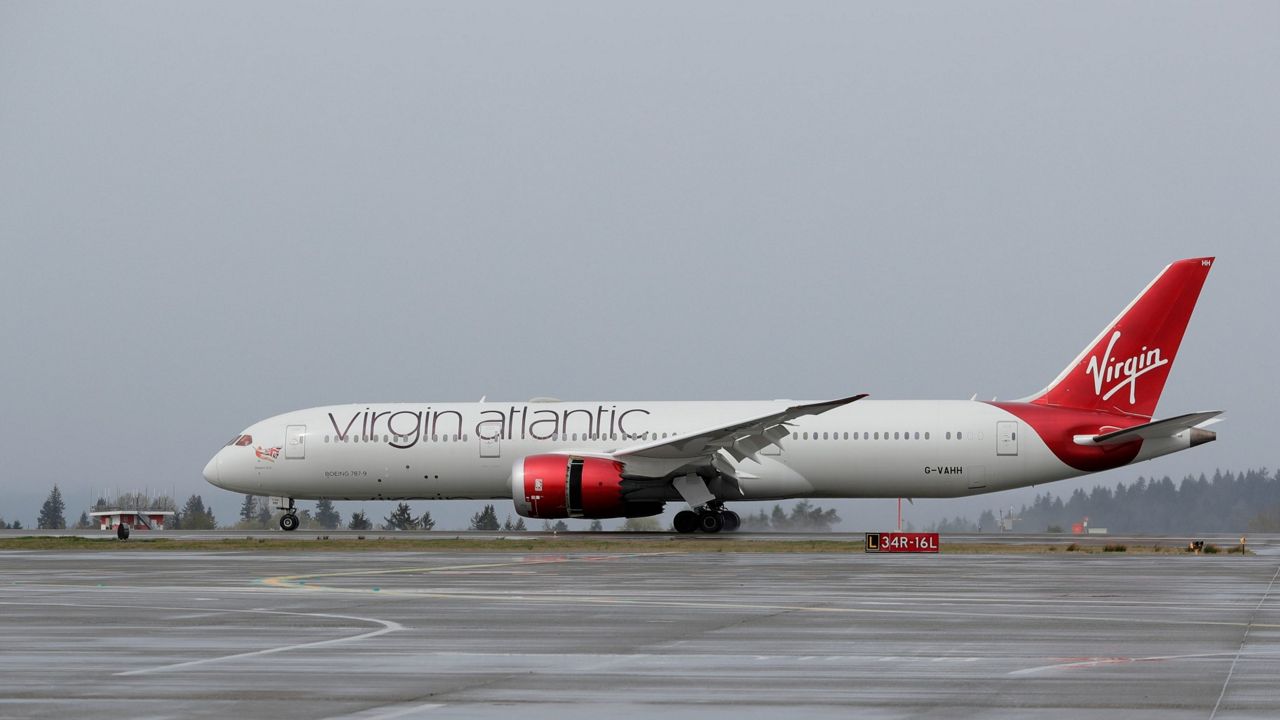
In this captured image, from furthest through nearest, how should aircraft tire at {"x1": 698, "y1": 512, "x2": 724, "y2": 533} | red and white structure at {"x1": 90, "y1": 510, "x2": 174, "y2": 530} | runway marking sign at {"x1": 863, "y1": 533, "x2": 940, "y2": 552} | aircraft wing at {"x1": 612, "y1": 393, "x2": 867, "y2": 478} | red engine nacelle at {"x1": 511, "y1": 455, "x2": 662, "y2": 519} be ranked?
1. red and white structure at {"x1": 90, "y1": 510, "x2": 174, "y2": 530}
2. aircraft tire at {"x1": 698, "y1": 512, "x2": 724, "y2": 533}
3. red engine nacelle at {"x1": 511, "y1": 455, "x2": 662, "y2": 519}
4. aircraft wing at {"x1": 612, "y1": 393, "x2": 867, "y2": 478}
5. runway marking sign at {"x1": 863, "y1": 533, "x2": 940, "y2": 552}

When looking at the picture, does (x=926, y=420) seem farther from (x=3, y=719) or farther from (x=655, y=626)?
(x=3, y=719)

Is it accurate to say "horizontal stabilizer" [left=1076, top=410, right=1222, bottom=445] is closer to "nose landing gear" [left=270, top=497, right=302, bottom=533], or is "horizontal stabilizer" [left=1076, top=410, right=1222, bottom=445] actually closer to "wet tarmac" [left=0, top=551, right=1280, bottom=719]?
"wet tarmac" [left=0, top=551, right=1280, bottom=719]

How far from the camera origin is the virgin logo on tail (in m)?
36.8

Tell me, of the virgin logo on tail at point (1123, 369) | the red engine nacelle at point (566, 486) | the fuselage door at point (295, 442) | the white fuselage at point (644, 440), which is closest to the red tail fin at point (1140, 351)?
the virgin logo on tail at point (1123, 369)

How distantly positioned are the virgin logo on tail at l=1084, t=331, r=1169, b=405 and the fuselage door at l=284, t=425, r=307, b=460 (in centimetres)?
2030

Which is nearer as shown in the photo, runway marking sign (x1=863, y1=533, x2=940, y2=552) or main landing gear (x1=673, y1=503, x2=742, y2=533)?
runway marking sign (x1=863, y1=533, x2=940, y2=552)

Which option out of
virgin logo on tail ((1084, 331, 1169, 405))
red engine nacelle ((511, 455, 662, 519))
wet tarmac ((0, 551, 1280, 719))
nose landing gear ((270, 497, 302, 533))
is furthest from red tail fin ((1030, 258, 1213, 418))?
nose landing gear ((270, 497, 302, 533))

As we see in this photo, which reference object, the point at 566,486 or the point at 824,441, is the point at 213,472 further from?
the point at 824,441

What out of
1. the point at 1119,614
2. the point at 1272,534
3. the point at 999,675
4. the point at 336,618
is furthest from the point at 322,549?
the point at 1272,534

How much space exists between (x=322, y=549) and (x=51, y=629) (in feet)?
54.3

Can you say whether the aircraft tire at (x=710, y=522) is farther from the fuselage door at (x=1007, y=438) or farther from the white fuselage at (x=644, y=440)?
the fuselage door at (x=1007, y=438)

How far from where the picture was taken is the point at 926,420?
121 feet

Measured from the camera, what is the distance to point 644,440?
37.2 m

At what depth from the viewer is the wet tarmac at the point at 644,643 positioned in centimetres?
909
